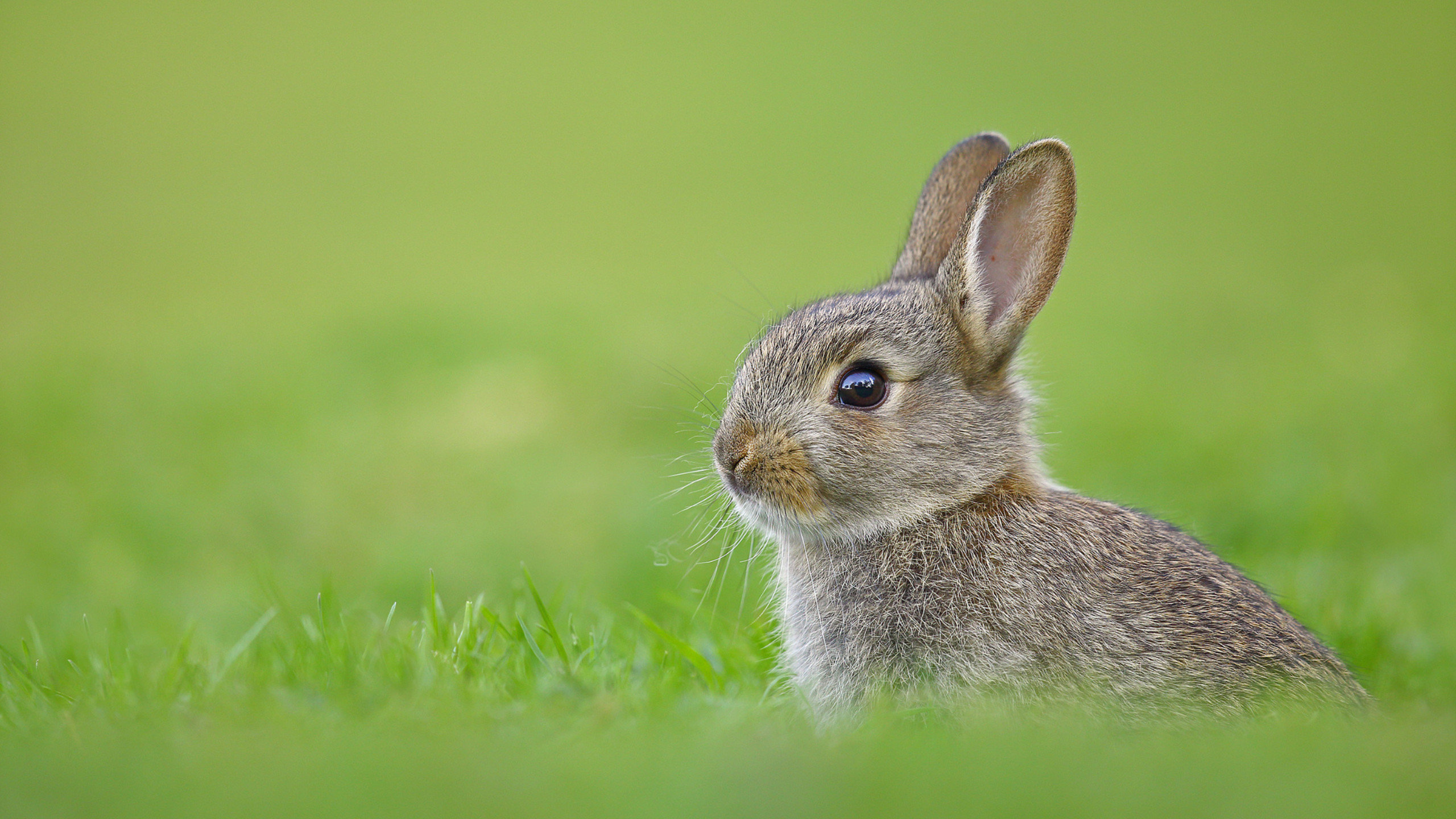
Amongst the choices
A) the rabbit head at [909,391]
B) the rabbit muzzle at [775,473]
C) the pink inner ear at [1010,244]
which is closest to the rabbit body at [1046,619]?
the rabbit head at [909,391]

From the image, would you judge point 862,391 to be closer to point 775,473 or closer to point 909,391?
point 909,391

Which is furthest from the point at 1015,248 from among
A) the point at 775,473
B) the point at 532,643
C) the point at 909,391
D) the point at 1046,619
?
the point at 532,643

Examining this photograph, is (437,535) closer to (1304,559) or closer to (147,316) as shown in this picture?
(1304,559)

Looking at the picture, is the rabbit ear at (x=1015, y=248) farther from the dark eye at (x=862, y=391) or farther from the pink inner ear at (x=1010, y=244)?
the dark eye at (x=862, y=391)

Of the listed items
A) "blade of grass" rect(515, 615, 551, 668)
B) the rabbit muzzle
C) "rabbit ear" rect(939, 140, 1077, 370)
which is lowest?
"blade of grass" rect(515, 615, 551, 668)

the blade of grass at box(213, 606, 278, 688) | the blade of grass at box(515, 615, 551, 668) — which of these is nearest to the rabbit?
the blade of grass at box(515, 615, 551, 668)

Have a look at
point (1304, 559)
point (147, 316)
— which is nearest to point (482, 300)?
point (147, 316)

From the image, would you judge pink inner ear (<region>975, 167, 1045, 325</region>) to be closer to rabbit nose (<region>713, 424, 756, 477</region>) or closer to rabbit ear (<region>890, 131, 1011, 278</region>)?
rabbit ear (<region>890, 131, 1011, 278</region>)
